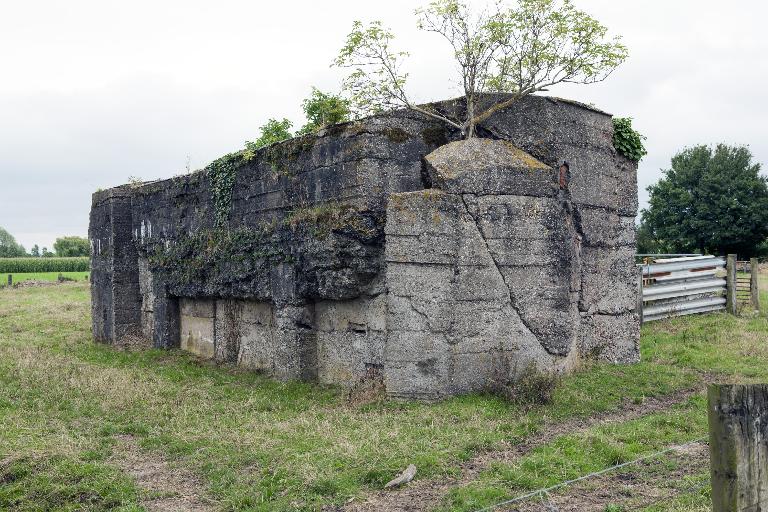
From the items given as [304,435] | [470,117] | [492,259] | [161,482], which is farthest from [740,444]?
[470,117]

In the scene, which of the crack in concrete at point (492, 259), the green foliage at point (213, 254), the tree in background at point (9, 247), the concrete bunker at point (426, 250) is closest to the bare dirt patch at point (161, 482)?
the concrete bunker at point (426, 250)

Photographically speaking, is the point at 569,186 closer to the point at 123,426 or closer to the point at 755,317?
the point at 123,426

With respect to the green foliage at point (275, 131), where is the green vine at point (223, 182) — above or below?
below

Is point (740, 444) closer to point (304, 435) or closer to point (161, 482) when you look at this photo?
point (304, 435)

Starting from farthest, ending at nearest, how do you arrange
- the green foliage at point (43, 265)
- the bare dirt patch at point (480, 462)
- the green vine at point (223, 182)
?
the green foliage at point (43, 265) < the green vine at point (223, 182) < the bare dirt patch at point (480, 462)

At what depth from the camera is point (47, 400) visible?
421 inches

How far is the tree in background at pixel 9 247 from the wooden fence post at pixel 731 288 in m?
86.2

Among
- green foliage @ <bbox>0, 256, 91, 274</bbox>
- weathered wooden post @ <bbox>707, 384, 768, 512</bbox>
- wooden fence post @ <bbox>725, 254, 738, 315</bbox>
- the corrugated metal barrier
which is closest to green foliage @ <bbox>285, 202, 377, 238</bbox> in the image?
weathered wooden post @ <bbox>707, 384, 768, 512</bbox>

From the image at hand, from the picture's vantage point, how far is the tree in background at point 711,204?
131 feet

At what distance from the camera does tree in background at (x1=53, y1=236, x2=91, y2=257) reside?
79.3 meters

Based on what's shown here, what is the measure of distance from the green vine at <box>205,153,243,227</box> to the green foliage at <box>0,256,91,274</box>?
49410 mm

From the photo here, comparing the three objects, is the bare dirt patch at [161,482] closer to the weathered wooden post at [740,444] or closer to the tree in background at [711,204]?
the weathered wooden post at [740,444]

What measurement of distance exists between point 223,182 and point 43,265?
50.9m

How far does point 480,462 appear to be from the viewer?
6.93m
